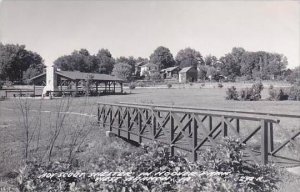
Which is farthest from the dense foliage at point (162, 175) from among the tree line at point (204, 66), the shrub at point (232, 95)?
the tree line at point (204, 66)

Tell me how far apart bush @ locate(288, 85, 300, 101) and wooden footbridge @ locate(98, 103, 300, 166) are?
2070 centimetres

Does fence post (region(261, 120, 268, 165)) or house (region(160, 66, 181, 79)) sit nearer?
fence post (region(261, 120, 268, 165))

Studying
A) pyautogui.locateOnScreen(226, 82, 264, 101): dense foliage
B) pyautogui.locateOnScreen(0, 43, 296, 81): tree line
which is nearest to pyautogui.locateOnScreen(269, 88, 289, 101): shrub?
pyautogui.locateOnScreen(226, 82, 264, 101): dense foliage

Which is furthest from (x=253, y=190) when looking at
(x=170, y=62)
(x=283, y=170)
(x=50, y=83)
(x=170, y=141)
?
(x=170, y=62)

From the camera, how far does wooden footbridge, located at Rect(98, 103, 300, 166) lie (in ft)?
21.1

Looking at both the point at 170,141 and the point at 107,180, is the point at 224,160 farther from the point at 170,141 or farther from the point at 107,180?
the point at 170,141

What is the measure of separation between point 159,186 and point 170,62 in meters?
110

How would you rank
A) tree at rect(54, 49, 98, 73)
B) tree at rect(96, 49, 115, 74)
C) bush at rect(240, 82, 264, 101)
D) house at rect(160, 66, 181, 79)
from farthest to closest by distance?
tree at rect(96, 49, 115, 74) → house at rect(160, 66, 181, 79) → tree at rect(54, 49, 98, 73) → bush at rect(240, 82, 264, 101)

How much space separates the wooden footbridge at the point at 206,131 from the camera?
21.1ft

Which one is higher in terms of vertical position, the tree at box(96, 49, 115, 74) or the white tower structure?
the tree at box(96, 49, 115, 74)

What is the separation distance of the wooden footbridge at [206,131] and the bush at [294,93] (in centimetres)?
2070

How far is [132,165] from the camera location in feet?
14.5

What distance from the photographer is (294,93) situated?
3509 cm

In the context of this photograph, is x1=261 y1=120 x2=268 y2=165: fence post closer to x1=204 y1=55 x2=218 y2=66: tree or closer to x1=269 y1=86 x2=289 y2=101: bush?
x1=269 y1=86 x2=289 y2=101: bush
